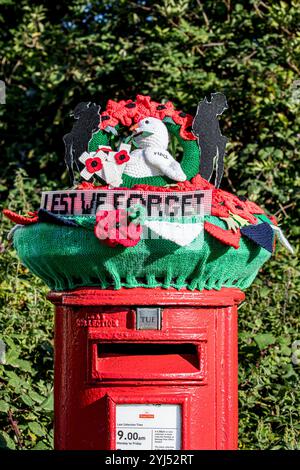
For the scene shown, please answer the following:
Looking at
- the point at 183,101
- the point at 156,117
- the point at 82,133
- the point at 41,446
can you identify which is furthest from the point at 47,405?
the point at 183,101

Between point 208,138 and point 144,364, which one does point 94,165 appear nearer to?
point 208,138

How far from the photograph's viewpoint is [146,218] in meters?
2.99

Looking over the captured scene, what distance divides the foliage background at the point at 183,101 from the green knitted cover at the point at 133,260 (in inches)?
61.7

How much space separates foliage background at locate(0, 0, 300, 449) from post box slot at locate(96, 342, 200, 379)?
1.53 m

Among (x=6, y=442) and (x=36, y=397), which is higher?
(x=36, y=397)

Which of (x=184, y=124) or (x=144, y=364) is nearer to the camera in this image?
(x=144, y=364)

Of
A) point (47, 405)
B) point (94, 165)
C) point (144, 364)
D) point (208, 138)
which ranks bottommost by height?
point (47, 405)

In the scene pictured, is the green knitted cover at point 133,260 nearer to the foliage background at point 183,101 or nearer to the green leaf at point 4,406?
the green leaf at point 4,406

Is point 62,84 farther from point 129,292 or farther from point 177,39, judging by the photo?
point 129,292

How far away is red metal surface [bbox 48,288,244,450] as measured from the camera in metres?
3.10

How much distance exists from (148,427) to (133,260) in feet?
1.84

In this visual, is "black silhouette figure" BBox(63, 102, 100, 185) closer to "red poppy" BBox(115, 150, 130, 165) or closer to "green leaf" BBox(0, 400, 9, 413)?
"red poppy" BBox(115, 150, 130, 165)

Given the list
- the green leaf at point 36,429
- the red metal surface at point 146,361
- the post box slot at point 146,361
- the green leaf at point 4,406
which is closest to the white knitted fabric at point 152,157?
the red metal surface at point 146,361
